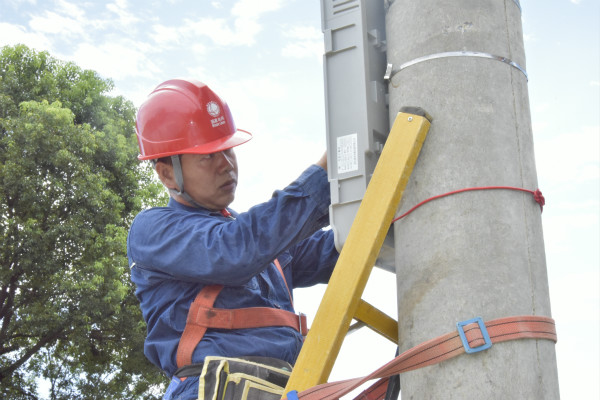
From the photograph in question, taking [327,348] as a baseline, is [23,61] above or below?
above

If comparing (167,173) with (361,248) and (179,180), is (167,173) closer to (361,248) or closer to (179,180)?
(179,180)

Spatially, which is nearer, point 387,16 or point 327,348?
point 327,348

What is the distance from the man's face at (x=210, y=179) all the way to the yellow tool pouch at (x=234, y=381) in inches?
32.7

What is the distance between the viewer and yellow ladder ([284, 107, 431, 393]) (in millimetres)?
2156

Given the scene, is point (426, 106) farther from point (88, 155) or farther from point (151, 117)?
point (88, 155)

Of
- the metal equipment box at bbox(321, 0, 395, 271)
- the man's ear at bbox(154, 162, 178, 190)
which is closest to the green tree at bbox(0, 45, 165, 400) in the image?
the man's ear at bbox(154, 162, 178, 190)

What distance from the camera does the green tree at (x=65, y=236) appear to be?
589 inches

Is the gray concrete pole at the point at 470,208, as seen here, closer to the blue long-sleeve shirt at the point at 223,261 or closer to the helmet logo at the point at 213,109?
the blue long-sleeve shirt at the point at 223,261

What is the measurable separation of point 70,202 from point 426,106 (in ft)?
47.9

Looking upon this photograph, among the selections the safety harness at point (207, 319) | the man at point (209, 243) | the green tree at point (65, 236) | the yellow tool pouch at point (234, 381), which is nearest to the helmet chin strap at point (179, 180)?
the man at point (209, 243)

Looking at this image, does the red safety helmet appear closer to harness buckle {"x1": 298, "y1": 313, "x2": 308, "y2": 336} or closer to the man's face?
the man's face

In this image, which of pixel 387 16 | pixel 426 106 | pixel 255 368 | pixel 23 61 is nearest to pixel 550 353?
pixel 426 106

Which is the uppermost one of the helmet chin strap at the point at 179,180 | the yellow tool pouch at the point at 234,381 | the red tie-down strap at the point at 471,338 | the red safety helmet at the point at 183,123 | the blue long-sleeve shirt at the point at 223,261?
the red safety helmet at the point at 183,123

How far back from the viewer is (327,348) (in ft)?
7.12
